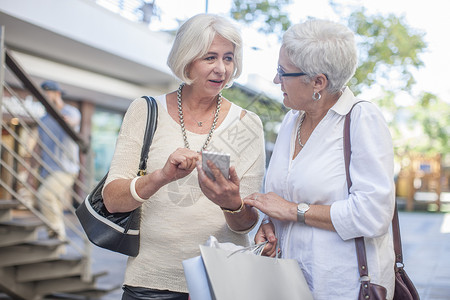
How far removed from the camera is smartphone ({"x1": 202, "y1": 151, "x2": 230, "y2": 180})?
148cm

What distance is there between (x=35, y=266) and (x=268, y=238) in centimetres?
437

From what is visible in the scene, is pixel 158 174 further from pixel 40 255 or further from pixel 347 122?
pixel 40 255

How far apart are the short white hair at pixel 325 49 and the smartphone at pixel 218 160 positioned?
0.49 m

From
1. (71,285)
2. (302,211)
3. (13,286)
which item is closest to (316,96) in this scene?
(302,211)

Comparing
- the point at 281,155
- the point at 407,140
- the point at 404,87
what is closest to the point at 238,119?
the point at 281,155

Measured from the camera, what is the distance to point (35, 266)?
5441 millimetres

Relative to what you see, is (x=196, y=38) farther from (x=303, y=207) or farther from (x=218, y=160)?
(x=303, y=207)

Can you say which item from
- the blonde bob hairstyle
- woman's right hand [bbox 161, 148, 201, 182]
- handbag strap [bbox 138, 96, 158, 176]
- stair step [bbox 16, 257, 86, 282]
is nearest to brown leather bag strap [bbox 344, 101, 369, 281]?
woman's right hand [bbox 161, 148, 201, 182]

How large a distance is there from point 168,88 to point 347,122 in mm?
13455

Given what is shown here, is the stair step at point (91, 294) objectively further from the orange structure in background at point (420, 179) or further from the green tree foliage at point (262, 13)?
the orange structure in background at point (420, 179)

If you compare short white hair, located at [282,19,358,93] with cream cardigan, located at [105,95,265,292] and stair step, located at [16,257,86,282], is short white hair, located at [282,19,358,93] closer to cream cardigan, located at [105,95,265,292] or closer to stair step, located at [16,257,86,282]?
cream cardigan, located at [105,95,265,292]

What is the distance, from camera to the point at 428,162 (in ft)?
48.9

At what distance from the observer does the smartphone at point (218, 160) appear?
1.48 m

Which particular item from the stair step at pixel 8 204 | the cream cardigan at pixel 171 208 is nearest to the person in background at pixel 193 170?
the cream cardigan at pixel 171 208
